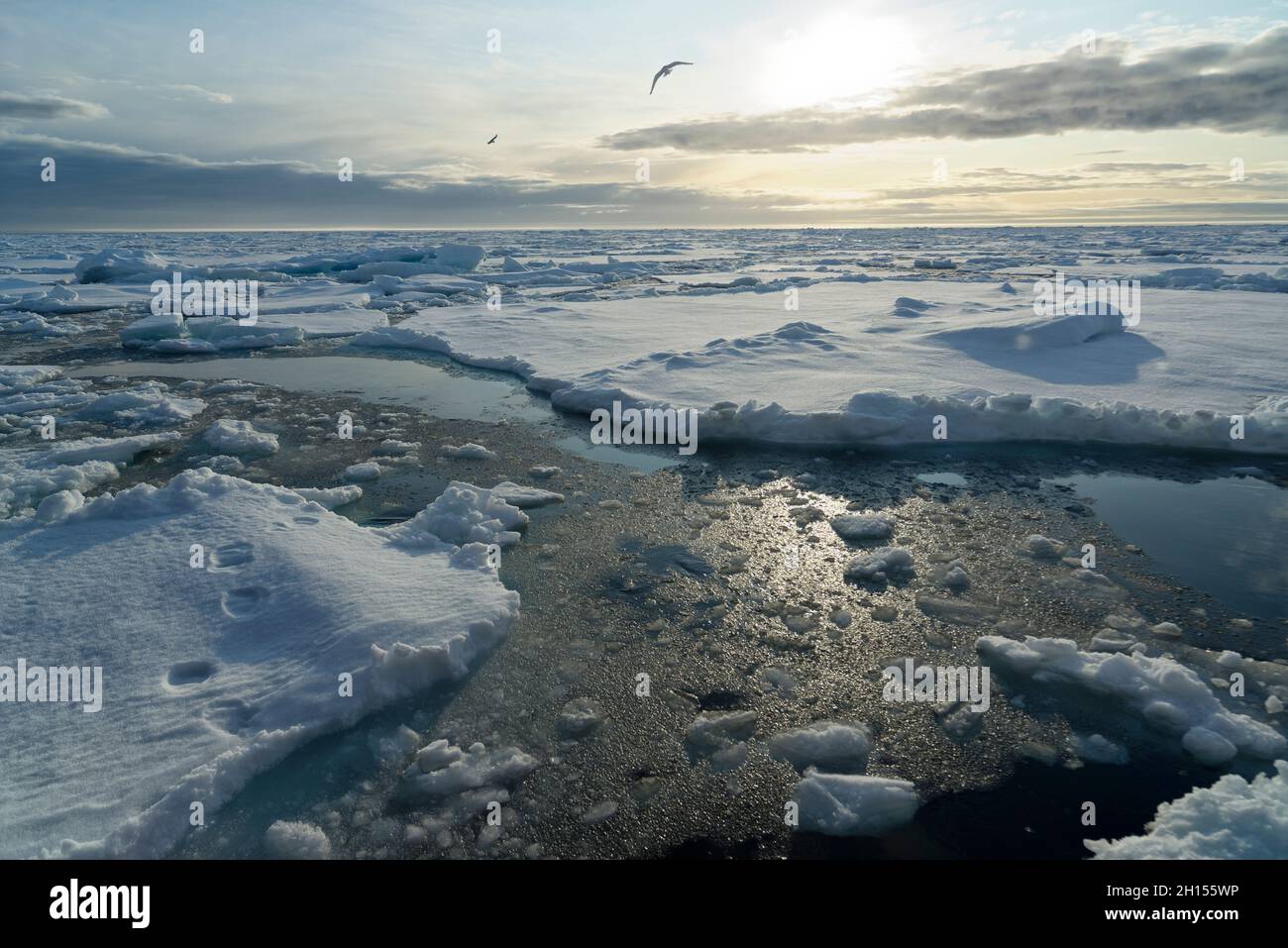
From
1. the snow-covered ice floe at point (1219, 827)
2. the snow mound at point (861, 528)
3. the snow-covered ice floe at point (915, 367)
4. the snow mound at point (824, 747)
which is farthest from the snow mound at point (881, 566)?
the snow-covered ice floe at point (915, 367)

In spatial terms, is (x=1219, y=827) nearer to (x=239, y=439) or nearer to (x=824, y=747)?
(x=824, y=747)

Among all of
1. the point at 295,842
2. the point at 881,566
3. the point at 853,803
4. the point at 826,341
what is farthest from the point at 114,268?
the point at 853,803

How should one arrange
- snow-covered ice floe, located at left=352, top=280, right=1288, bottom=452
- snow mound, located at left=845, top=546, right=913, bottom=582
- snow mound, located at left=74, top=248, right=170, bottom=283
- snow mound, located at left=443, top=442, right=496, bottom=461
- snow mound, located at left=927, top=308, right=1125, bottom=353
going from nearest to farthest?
snow mound, located at left=845, top=546, right=913, bottom=582 < snow mound, located at left=443, top=442, right=496, bottom=461 < snow-covered ice floe, located at left=352, top=280, right=1288, bottom=452 < snow mound, located at left=927, top=308, right=1125, bottom=353 < snow mound, located at left=74, top=248, right=170, bottom=283

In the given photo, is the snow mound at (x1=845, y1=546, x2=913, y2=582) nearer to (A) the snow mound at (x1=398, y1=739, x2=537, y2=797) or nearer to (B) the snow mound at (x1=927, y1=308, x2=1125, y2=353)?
(A) the snow mound at (x1=398, y1=739, x2=537, y2=797)

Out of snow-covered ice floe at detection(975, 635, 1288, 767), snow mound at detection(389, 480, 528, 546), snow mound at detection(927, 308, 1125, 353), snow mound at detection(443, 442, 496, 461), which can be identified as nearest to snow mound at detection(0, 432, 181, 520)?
→ snow mound at detection(389, 480, 528, 546)

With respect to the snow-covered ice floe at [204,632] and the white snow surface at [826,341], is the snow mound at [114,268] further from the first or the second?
the snow-covered ice floe at [204,632]
